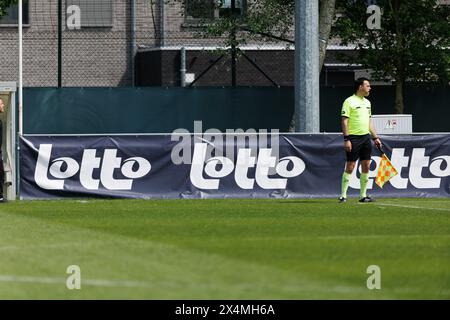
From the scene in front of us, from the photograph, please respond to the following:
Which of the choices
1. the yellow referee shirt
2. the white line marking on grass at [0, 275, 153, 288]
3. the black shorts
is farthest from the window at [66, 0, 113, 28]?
the white line marking on grass at [0, 275, 153, 288]

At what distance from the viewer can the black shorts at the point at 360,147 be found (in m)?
19.3

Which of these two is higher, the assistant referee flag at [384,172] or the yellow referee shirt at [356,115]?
the yellow referee shirt at [356,115]

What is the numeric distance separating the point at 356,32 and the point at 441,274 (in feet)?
58.8

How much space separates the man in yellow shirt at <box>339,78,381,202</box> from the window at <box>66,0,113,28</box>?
1876 centimetres

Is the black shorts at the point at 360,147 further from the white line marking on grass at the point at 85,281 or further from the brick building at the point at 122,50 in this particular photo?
the brick building at the point at 122,50

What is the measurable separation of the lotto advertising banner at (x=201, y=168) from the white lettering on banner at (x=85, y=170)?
0.02 m

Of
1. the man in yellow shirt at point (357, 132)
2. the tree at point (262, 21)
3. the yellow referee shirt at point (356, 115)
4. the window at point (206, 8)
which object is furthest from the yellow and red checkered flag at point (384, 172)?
the window at point (206, 8)

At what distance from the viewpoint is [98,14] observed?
37156 mm

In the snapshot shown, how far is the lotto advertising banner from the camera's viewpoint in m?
21.1

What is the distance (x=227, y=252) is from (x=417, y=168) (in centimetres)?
1107

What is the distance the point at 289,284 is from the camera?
8867 mm

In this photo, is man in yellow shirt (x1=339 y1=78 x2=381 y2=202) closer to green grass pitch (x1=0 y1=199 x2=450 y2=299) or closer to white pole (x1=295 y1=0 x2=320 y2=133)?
green grass pitch (x1=0 y1=199 x2=450 y2=299)
